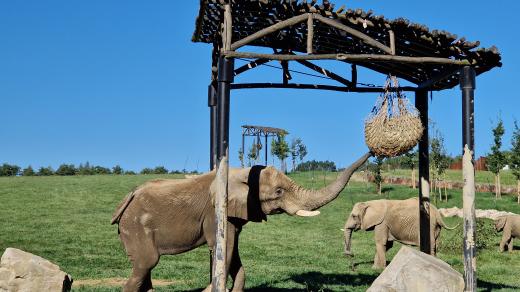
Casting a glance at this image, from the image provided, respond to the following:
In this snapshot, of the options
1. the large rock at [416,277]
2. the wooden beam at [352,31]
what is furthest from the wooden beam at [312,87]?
the large rock at [416,277]

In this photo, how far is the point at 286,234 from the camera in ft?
103

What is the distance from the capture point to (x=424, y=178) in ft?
40.7

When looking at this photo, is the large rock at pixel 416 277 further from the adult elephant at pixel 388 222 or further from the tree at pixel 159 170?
the tree at pixel 159 170

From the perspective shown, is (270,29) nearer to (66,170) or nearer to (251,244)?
(251,244)

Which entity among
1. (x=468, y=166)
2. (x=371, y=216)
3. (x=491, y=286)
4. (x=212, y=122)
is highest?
(x=212, y=122)

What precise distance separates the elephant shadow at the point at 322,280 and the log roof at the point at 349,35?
4477 millimetres

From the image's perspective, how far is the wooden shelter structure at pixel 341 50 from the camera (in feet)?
30.0

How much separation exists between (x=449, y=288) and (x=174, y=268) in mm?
9687

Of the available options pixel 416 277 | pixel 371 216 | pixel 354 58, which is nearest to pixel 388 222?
pixel 371 216

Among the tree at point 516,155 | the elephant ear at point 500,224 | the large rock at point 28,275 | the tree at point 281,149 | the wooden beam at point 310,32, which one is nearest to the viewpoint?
the wooden beam at point 310,32

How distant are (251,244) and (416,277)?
18.0 m

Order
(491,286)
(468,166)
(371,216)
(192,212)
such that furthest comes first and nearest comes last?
(371,216)
(491,286)
(192,212)
(468,166)

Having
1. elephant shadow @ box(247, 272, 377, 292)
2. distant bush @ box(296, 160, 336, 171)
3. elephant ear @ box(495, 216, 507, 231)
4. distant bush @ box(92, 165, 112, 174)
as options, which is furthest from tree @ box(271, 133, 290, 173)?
elephant shadow @ box(247, 272, 377, 292)

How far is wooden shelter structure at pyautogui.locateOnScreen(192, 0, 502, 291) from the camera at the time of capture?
30.0 ft
